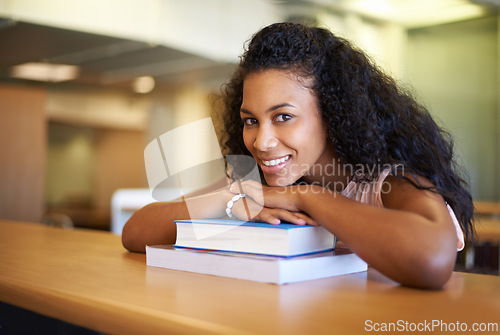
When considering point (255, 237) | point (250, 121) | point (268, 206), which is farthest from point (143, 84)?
point (255, 237)

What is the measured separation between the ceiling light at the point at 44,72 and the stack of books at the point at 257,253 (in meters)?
4.62

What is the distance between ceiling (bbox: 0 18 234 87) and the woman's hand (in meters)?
3.04

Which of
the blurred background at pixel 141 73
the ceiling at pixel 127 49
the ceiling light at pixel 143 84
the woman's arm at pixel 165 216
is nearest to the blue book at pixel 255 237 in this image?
the woman's arm at pixel 165 216

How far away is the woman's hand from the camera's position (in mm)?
837

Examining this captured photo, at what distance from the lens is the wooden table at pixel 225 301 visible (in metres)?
0.52

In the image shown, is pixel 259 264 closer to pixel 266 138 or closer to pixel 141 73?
pixel 266 138

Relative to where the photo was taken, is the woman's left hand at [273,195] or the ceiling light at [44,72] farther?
the ceiling light at [44,72]

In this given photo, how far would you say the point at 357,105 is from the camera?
1.03 metres

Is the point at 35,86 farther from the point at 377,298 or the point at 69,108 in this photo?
the point at 377,298

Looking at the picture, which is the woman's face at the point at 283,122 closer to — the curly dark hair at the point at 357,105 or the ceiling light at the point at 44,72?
the curly dark hair at the point at 357,105

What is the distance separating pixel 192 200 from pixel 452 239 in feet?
1.58

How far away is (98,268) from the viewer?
0.85 meters

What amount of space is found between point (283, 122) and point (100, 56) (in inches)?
147

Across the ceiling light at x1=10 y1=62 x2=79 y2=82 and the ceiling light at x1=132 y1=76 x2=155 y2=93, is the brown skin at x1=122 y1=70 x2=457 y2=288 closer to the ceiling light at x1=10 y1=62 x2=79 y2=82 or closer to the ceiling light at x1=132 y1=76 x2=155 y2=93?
the ceiling light at x1=10 y1=62 x2=79 y2=82
